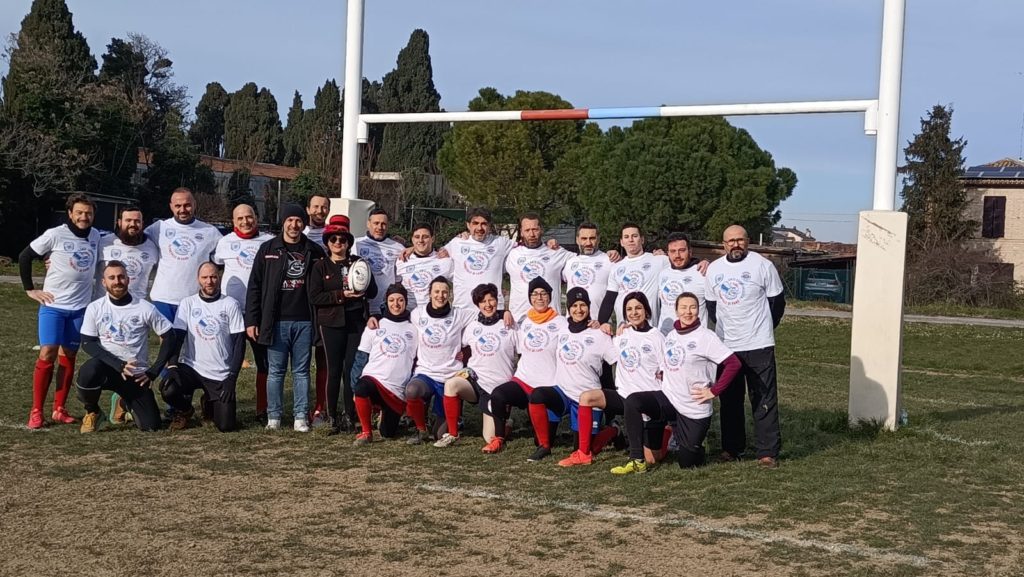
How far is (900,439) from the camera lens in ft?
27.0

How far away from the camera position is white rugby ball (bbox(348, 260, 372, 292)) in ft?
25.7

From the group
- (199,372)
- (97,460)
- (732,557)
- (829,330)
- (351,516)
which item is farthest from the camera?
(829,330)

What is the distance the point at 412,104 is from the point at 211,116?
25.7 metres

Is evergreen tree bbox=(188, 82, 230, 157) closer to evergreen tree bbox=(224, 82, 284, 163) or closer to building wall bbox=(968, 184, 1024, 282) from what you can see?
evergreen tree bbox=(224, 82, 284, 163)

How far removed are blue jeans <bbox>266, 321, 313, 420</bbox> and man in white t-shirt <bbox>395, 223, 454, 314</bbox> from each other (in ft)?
2.13

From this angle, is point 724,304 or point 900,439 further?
point 900,439

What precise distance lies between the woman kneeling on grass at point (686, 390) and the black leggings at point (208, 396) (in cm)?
297

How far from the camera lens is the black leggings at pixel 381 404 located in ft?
25.2

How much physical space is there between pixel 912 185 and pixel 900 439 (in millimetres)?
34707

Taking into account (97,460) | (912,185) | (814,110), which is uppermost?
(912,185)

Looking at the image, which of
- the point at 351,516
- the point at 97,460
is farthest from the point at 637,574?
the point at 97,460

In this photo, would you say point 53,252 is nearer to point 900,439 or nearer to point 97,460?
point 97,460

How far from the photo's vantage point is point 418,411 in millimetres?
7699

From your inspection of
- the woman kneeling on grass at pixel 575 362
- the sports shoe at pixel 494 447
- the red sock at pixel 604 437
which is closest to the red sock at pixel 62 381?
the sports shoe at pixel 494 447
